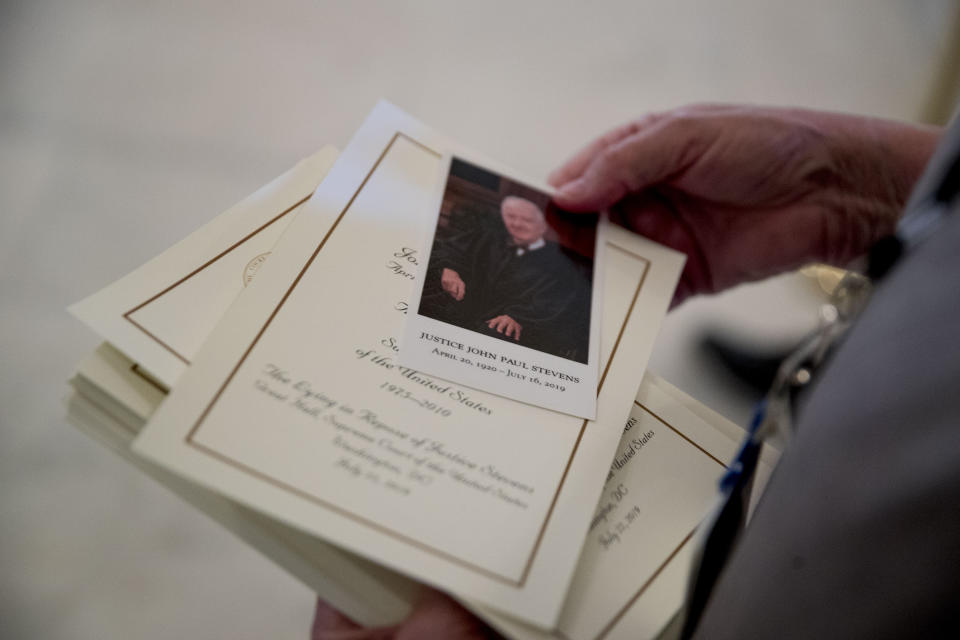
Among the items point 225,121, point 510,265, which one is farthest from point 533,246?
point 225,121

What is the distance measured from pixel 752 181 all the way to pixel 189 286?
54 centimetres

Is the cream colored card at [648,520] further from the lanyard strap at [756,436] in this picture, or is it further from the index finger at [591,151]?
the index finger at [591,151]

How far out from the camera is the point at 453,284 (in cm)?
48

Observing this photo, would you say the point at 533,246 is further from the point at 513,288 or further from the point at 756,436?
the point at 756,436

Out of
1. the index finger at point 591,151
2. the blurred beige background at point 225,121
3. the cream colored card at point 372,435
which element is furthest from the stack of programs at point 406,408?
the blurred beige background at point 225,121

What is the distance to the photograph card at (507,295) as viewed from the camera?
17.8 inches

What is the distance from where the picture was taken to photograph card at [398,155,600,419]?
452 mm

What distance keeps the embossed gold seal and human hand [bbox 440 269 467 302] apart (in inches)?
5.1

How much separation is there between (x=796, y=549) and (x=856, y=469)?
50 mm

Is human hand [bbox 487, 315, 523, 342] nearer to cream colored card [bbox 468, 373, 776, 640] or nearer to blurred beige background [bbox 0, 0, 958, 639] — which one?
cream colored card [bbox 468, 373, 776, 640]

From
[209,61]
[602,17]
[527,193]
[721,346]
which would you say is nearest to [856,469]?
[527,193]

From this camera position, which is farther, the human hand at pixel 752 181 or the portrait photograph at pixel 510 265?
the human hand at pixel 752 181

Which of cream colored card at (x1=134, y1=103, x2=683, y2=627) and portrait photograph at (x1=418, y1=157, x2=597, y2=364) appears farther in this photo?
portrait photograph at (x1=418, y1=157, x2=597, y2=364)

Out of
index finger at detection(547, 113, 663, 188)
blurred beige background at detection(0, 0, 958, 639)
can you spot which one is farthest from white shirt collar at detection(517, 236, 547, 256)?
blurred beige background at detection(0, 0, 958, 639)
